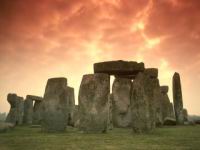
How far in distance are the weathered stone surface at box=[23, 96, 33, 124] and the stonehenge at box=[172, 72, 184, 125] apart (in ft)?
38.0

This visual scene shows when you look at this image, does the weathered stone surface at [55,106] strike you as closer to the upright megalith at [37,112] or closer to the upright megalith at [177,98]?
the upright megalith at [177,98]

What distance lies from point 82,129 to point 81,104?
104cm

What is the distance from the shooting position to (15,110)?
24.5 meters

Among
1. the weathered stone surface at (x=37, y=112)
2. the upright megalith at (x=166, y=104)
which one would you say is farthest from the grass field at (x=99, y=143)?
the weathered stone surface at (x=37, y=112)

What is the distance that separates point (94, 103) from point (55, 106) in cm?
162

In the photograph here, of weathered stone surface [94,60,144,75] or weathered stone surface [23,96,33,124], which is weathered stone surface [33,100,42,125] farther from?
weathered stone surface [94,60,144,75]

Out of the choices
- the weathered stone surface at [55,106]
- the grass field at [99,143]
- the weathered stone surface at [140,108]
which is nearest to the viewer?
the grass field at [99,143]

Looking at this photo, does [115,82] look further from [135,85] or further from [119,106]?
[135,85]

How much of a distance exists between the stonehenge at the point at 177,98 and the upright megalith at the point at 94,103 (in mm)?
9287

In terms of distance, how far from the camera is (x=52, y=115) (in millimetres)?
14406

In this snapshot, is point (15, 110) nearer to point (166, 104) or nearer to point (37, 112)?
point (37, 112)

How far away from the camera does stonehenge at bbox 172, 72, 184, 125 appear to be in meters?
22.5

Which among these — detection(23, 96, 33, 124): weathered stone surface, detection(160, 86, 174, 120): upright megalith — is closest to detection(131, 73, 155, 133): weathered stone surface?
detection(160, 86, 174, 120): upright megalith

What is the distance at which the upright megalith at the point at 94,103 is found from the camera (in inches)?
563
